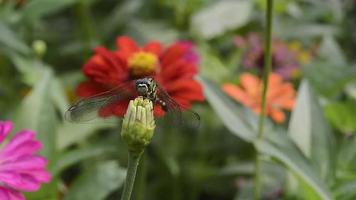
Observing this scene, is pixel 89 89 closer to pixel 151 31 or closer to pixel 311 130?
pixel 311 130

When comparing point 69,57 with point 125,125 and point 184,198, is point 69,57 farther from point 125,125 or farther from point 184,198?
point 125,125

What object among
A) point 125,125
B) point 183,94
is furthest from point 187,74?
point 125,125

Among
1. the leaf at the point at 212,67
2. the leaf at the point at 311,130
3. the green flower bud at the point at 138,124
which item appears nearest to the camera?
the green flower bud at the point at 138,124

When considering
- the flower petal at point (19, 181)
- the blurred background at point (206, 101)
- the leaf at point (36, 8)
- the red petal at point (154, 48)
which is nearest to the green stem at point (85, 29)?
the blurred background at point (206, 101)

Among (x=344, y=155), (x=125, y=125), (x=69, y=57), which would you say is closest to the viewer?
(x=125, y=125)

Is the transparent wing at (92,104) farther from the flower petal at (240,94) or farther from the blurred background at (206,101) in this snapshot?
the flower petal at (240,94)

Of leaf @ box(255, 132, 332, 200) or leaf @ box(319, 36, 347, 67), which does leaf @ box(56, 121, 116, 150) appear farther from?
leaf @ box(319, 36, 347, 67)
